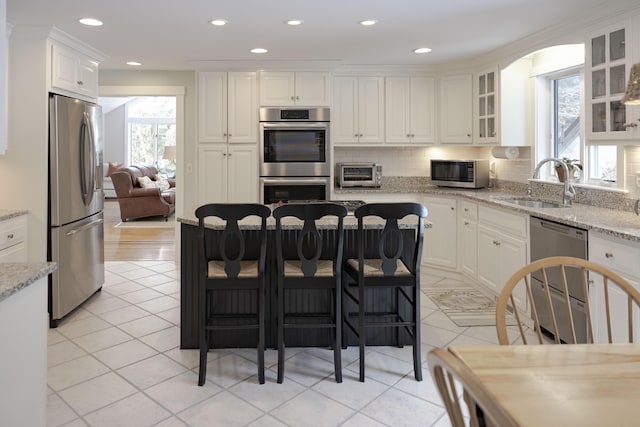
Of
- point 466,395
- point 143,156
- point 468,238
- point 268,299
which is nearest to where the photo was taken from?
point 466,395

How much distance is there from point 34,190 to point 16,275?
223cm

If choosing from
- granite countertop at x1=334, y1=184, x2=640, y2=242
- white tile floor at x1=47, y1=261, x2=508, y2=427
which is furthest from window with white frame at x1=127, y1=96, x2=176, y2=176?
white tile floor at x1=47, y1=261, x2=508, y2=427

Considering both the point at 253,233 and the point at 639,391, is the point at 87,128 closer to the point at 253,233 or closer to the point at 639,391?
the point at 253,233

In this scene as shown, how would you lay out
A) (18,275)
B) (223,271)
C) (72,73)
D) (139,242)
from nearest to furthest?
(18,275), (223,271), (72,73), (139,242)

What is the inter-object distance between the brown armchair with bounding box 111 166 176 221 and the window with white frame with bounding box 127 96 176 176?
3.48 meters

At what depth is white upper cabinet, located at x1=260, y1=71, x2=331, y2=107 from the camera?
5145 millimetres

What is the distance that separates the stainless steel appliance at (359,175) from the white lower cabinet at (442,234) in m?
0.63

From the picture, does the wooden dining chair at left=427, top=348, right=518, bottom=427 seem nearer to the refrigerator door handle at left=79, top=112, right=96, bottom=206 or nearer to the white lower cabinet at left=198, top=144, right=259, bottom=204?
the refrigerator door handle at left=79, top=112, right=96, bottom=206

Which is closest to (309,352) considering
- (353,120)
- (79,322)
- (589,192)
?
(79,322)

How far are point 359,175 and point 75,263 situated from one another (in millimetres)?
2971

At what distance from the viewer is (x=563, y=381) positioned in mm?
1077

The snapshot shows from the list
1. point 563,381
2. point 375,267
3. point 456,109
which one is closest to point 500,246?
point 375,267

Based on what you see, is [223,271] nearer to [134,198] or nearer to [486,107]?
[486,107]

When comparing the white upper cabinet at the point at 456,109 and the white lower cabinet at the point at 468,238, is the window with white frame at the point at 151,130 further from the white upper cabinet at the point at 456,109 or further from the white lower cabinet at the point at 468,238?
the white lower cabinet at the point at 468,238
